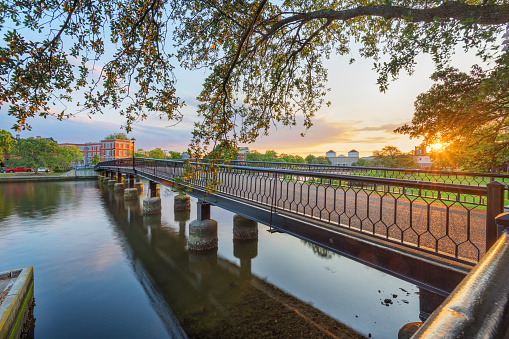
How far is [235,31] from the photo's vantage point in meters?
6.98

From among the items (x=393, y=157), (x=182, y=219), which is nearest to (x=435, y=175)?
(x=182, y=219)

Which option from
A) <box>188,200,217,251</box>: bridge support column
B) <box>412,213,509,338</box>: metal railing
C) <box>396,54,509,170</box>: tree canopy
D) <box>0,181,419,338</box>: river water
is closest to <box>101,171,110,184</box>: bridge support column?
<box>0,181,419,338</box>: river water

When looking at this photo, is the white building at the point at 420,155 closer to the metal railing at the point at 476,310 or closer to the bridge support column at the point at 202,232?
the bridge support column at the point at 202,232

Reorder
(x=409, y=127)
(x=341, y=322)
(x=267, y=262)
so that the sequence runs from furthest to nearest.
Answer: (x=267, y=262), (x=409, y=127), (x=341, y=322)

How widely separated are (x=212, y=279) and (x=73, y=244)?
9.88 m

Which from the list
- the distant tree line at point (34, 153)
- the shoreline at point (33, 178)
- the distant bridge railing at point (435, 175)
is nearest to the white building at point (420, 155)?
the distant bridge railing at point (435, 175)

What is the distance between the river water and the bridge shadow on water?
3 centimetres

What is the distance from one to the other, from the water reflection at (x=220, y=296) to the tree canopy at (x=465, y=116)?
7.57 m

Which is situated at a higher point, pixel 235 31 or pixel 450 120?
pixel 235 31

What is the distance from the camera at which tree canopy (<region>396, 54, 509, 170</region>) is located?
665 centimetres

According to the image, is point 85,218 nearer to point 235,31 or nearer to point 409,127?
point 235,31

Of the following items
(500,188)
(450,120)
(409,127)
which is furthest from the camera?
(409,127)

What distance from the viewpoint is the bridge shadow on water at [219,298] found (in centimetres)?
622

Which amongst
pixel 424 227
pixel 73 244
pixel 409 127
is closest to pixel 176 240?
pixel 73 244
